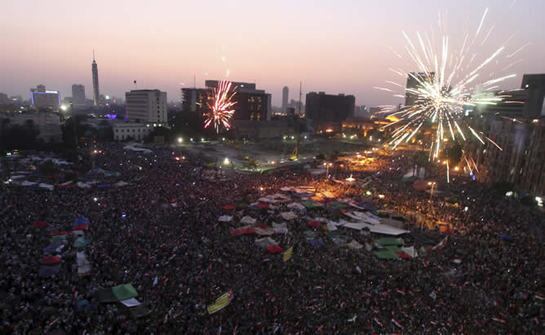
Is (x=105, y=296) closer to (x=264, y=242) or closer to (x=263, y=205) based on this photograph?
(x=264, y=242)

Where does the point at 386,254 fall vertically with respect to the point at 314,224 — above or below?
below

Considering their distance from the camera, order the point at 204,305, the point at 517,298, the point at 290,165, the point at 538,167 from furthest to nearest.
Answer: the point at 290,165
the point at 538,167
the point at 517,298
the point at 204,305

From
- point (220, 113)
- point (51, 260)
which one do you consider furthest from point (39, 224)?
point (220, 113)

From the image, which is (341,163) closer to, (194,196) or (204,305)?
(194,196)

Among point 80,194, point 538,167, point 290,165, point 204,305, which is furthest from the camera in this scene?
point 290,165

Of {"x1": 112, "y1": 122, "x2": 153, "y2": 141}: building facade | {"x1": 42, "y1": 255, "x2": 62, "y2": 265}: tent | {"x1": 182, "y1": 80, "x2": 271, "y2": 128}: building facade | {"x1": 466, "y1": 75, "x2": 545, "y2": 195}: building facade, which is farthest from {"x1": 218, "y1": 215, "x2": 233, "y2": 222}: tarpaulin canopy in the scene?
{"x1": 182, "y1": 80, "x2": 271, "y2": 128}: building facade

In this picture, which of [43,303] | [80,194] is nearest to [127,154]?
[80,194]
